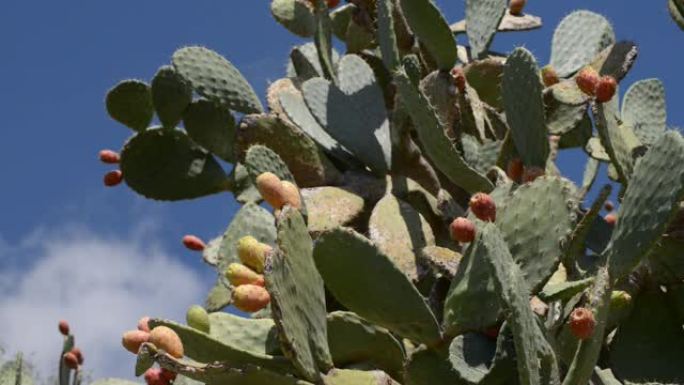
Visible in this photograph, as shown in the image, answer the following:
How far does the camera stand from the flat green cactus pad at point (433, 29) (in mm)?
3283

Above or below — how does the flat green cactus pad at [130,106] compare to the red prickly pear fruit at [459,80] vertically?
above

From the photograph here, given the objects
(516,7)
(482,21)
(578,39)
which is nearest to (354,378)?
(482,21)

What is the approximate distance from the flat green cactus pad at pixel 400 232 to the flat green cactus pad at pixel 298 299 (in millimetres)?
415

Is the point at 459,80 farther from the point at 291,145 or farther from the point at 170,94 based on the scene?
the point at 170,94

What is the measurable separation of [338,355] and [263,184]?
15.1 inches

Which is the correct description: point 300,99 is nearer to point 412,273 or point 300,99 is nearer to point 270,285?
point 412,273

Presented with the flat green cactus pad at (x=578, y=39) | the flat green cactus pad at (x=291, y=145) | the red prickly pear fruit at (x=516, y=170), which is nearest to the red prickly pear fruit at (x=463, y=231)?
the red prickly pear fruit at (x=516, y=170)

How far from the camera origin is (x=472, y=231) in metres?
2.62

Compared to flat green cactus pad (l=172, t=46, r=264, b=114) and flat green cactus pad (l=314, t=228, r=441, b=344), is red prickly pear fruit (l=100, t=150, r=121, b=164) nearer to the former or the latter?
flat green cactus pad (l=172, t=46, r=264, b=114)

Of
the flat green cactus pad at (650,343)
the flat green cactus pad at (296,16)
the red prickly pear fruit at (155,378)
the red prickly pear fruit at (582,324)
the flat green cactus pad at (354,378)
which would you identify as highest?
the flat green cactus pad at (296,16)

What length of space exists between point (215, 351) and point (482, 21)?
166 cm

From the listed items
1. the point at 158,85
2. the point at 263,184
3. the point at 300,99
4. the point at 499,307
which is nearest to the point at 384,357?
the point at 499,307

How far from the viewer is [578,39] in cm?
387

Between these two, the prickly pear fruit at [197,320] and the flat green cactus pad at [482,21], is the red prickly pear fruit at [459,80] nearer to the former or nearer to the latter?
the flat green cactus pad at [482,21]
